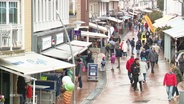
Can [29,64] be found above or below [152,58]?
above

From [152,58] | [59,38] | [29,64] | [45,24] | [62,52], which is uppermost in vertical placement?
[45,24]

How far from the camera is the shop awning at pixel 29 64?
19500mm

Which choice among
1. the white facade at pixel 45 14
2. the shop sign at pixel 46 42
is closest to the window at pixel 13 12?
the white facade at pixel 45 14

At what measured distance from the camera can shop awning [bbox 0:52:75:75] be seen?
19500mm

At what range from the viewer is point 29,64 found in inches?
803

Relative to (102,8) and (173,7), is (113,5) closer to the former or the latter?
(102,8)

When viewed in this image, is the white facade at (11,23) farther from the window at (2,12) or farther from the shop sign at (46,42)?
the shop sign at (46,42)

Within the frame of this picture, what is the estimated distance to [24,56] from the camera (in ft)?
70.9

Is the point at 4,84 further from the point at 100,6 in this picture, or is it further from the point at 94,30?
the point at 100,6

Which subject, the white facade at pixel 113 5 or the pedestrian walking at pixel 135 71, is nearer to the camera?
the pedestrian walking at pixel 135 71

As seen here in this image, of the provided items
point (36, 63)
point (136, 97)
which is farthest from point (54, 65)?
point (136, 97)

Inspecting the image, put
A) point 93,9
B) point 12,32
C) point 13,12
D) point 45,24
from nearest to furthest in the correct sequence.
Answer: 1. point 12,32
2. point 13,12
3. point 45,24
4. point 93,9

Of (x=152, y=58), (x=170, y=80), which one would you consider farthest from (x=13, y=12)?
(x=152, y=58)

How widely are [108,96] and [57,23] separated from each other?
7220 mm
